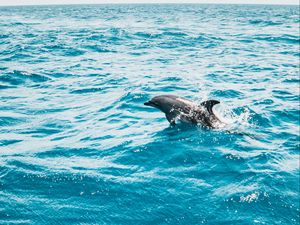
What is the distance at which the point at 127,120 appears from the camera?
1168 cm

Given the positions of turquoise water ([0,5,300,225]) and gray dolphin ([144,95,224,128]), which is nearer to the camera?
turquoise water ([0,5,300,225])

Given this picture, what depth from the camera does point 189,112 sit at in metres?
10.0

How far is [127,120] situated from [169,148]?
312 centimetres

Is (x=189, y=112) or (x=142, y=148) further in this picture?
(x=189, y=112)

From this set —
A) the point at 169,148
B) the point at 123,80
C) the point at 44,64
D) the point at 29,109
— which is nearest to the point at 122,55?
the point at 44,64

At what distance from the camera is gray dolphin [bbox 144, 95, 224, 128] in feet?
32.5

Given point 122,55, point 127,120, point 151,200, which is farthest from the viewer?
point 122,55

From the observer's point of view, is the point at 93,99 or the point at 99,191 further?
the point at 93,99

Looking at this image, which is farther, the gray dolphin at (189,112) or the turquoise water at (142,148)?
the gray dolphin at (189,112)

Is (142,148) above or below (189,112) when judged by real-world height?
below

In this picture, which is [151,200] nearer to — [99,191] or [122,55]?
[99,191]

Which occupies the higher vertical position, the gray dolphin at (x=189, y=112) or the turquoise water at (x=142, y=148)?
the gray dolphin at (x=189, y=112)

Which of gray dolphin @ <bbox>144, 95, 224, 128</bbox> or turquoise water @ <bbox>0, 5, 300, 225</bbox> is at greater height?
gray dolphin @ <bbox>144, 95, 224, 128</bbox>

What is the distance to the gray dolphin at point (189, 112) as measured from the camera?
992cm
